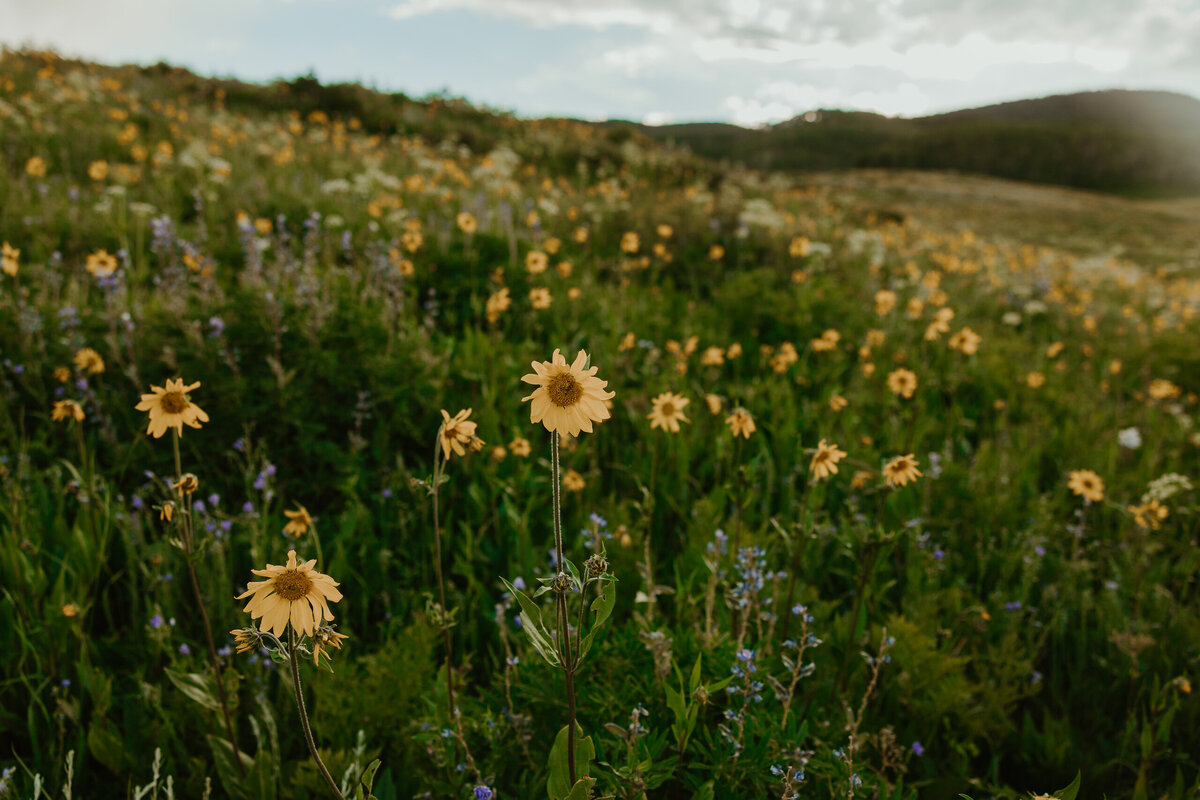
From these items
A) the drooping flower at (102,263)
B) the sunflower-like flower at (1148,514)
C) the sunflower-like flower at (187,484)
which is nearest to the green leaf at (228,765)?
the sunflower-like flower at (187,484)

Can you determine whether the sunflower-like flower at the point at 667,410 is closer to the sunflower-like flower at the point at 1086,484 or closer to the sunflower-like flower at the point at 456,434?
the sunflower-like flower at the point at 456,434

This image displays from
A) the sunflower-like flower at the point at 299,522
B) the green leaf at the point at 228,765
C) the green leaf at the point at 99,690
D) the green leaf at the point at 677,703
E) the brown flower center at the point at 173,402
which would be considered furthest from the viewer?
the sunflower-like flower at the point at 299,522

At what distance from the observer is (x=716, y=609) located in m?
2.23

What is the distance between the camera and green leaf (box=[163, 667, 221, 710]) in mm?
1608

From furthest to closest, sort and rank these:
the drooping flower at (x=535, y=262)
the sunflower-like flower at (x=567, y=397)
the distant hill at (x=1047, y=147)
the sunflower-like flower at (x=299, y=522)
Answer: the distant hill at (x=1047, y=147) → the drooping flower at (x=535, y=262) → the sunflower-like flower at (x=299, y=522) → the sunflower-like flower at (x=567, y=397)

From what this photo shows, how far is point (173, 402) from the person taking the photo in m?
1.53

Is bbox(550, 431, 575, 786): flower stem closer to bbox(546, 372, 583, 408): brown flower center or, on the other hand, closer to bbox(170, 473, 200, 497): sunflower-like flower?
bbox(546, 372, 583, 408): brown flower center

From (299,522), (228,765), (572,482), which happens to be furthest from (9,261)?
(572,482)

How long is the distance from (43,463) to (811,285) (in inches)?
193

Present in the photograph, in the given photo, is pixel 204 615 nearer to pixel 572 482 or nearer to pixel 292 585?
pixel 292 585

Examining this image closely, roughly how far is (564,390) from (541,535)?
1627mm

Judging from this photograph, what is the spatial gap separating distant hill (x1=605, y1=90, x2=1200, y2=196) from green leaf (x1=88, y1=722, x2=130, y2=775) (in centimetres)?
4804

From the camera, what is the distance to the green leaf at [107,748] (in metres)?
1.69

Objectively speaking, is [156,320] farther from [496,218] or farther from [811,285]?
[811,285]
